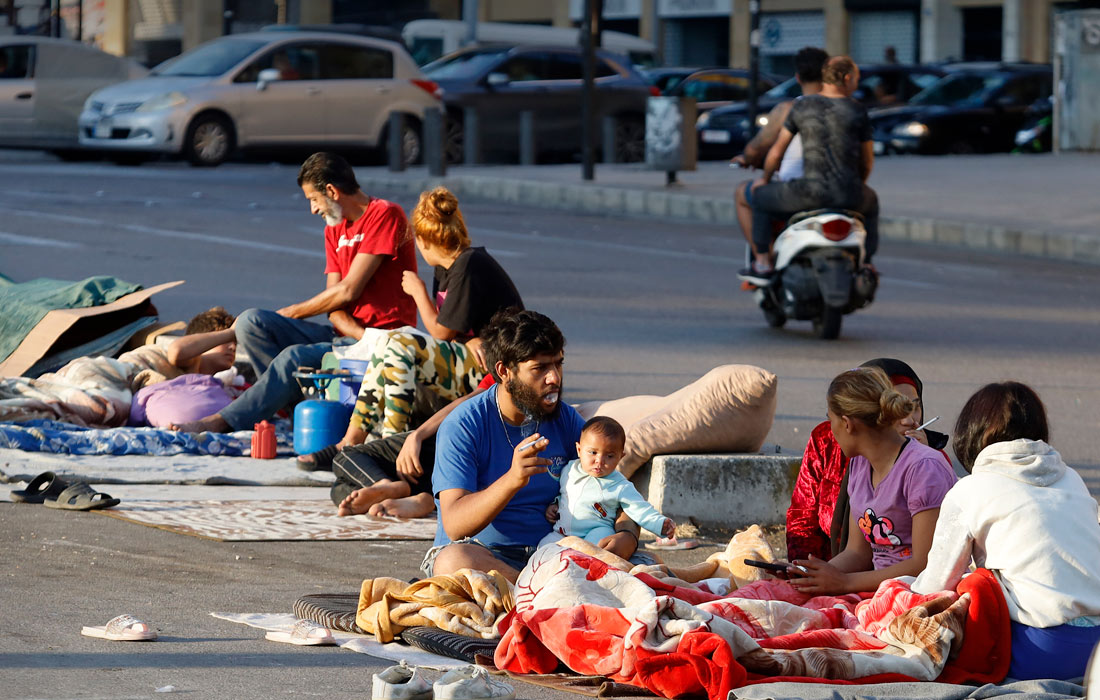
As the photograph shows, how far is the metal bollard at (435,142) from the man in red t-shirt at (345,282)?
14.0 meters

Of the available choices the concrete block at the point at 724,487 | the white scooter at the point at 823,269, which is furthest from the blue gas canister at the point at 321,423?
the white scooter at the point at 823,269

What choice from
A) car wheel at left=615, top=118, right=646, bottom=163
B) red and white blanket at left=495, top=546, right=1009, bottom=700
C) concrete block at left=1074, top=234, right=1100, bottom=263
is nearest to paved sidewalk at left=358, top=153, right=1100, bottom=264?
concrete block at left=1074, top=234, right=1100, bottom=263

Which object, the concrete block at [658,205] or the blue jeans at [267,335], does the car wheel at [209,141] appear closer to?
the concrete block at [658,205]

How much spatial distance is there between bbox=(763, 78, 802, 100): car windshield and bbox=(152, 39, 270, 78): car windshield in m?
8.29

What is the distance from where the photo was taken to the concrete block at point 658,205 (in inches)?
785

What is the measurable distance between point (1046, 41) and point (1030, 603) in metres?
38.2

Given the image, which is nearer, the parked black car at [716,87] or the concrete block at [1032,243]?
the concrete block at [1032,243]

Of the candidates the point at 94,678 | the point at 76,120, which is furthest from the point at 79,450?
the point at 76,120

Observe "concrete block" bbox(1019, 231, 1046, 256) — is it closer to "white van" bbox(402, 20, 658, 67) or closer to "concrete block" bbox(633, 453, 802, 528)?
"concrete block" bbox(633, 453, 802, 528)

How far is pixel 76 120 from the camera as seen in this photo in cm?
2561

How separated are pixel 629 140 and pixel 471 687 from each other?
23.0m

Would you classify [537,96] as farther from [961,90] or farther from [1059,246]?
[1059,246]

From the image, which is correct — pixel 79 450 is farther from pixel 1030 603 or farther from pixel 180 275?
pixel 180 275

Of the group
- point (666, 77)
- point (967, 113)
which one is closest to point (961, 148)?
point (967, 113)
